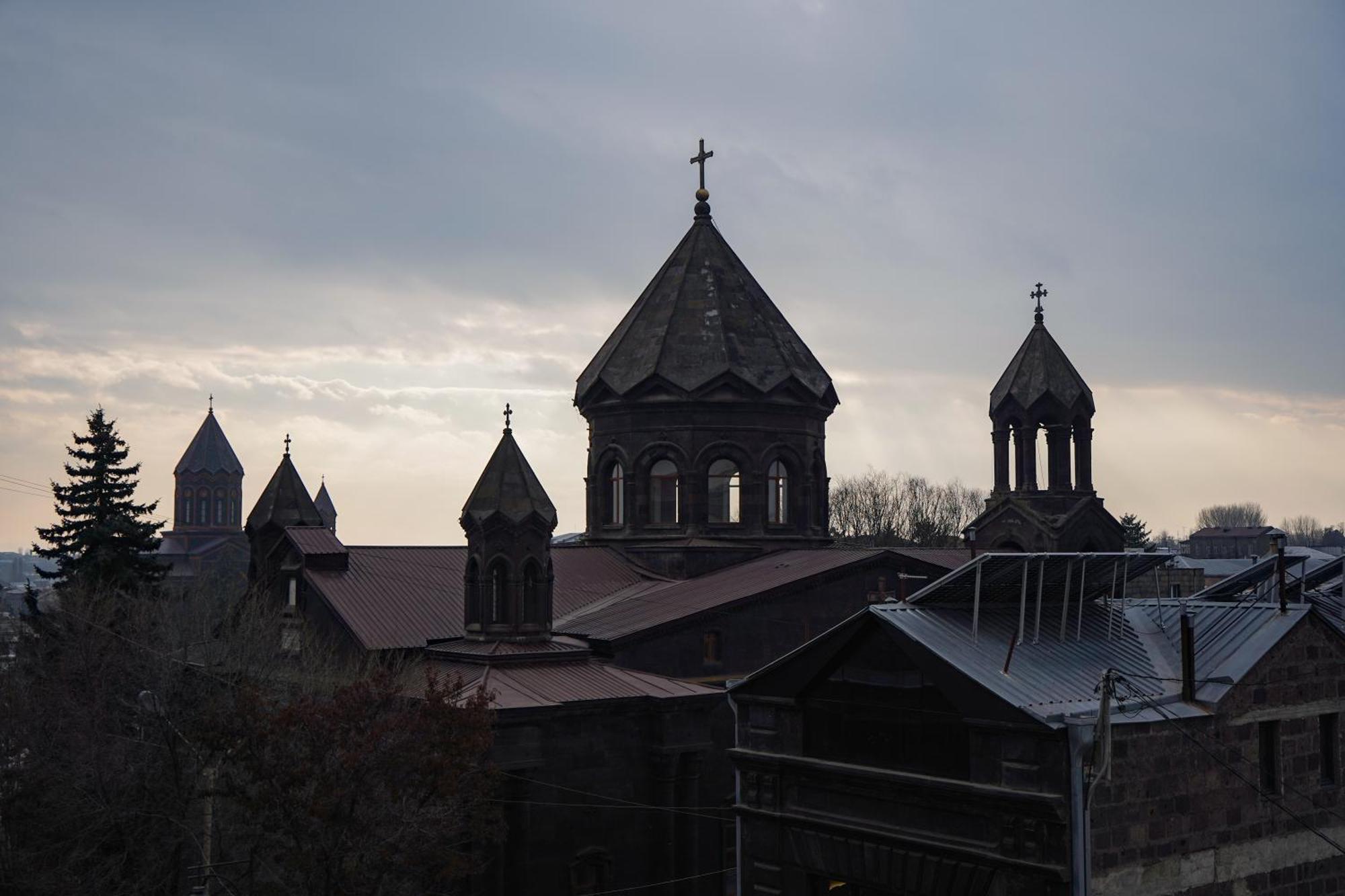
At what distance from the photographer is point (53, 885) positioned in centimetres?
2295

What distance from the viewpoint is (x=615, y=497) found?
3341 cm

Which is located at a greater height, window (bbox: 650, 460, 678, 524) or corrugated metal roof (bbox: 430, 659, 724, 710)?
window (bbox: 650, 460, 678, 524)

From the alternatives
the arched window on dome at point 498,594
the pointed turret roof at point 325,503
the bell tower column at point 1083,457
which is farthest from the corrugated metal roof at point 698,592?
the pointed turret roof at point 325,503

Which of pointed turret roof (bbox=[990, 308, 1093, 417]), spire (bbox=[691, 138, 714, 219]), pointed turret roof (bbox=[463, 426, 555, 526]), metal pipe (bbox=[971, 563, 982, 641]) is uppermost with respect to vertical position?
spire (bbox=[691, 138, 714, 219])

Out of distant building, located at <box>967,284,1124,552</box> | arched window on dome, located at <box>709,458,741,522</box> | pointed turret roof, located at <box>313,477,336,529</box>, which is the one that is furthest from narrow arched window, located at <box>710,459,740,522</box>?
pointed turret roof, located at <box>313,477,336,529</box>

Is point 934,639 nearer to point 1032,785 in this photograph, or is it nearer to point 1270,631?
point 1032,785

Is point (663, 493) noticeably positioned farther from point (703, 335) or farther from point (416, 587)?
point (416, 587)

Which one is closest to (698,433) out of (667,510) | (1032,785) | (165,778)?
(667,510)

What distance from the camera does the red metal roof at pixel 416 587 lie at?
86.7ft

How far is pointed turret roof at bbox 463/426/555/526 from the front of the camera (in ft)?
81.6

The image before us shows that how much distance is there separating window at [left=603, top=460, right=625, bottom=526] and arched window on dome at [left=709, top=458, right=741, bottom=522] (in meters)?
2.33

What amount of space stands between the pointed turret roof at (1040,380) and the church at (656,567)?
5cm

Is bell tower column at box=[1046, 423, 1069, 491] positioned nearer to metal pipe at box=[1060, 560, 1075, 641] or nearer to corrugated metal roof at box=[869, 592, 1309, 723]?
corrugated metal roof at box=[869, 592, 1309, 723]

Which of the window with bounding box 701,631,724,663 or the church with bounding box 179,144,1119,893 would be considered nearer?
the church with bounding box 179,144,1119,893
